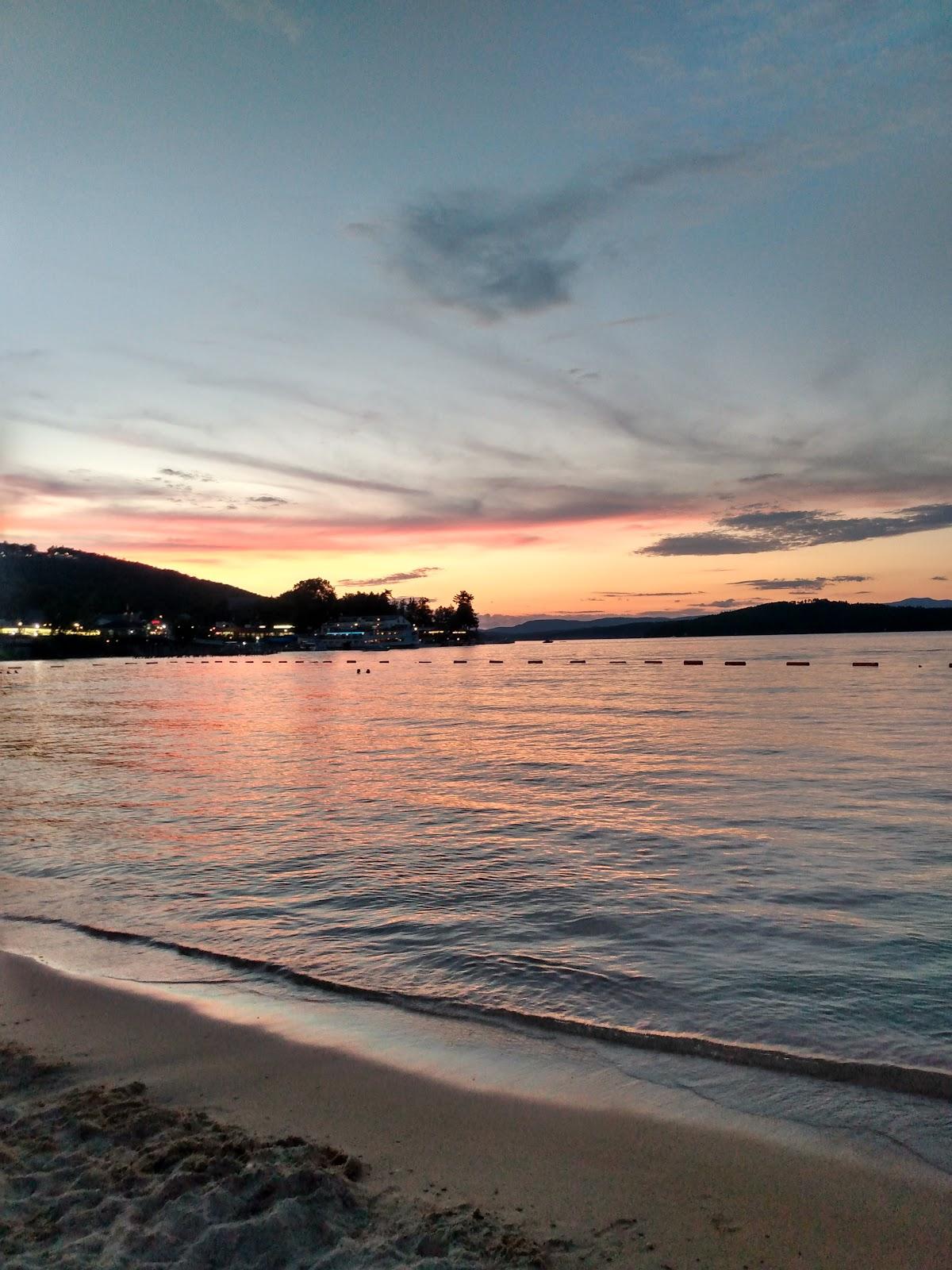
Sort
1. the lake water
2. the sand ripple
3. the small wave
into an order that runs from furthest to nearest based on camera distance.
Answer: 1. the lake water
2. the small wave
3. the sand ripple

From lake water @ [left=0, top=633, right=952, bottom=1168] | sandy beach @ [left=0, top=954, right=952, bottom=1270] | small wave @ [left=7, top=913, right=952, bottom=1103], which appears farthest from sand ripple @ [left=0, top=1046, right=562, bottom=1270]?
small wave @ [left=7, top=913, right=952, bottom=1103]

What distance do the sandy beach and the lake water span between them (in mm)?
822

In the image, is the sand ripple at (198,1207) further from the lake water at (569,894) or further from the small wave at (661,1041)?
the small wave at (661,1041)

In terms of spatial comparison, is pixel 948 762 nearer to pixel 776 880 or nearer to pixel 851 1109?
pixel 776 880

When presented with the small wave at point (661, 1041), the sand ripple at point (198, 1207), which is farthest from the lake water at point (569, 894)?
the sand ripple at point (198, 1207)

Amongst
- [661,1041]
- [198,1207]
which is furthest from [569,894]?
[198,1207]

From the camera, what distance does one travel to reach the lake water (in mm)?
6383

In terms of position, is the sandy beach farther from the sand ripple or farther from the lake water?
the lake water

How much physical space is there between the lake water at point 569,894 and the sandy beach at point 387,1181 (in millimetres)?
822

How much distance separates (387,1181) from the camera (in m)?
4.31

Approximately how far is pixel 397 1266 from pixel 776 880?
29.3 feet

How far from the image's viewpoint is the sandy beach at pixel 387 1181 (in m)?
3.73

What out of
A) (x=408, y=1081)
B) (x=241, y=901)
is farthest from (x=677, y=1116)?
(x=241, y=901)

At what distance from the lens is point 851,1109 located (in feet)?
17.2
